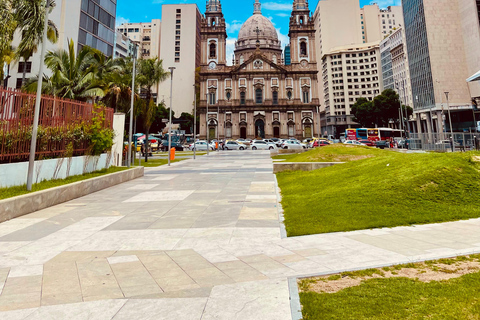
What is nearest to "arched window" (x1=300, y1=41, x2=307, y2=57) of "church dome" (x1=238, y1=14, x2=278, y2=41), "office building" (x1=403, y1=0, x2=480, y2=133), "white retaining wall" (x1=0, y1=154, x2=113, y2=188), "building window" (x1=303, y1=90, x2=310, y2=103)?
"building window" (x1=303, y1=90, x2=310, y2=103)

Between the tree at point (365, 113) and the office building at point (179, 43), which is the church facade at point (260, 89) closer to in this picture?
the tree at point (365, 113)

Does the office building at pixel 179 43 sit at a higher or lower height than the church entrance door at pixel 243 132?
higher

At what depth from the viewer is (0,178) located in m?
8.77

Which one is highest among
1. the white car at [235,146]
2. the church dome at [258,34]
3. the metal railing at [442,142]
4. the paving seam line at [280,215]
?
the church dome at [258,34]

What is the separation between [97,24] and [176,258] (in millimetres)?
55523

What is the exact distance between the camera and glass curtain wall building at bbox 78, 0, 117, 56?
46.3 m

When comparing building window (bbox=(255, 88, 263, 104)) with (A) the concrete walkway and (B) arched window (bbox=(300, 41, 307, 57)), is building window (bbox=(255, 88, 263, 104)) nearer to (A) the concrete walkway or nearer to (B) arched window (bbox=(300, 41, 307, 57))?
(B) arched window (bbox=(300, 41, 307, 57))

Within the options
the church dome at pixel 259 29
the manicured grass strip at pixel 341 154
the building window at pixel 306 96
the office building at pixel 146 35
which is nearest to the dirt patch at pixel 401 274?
the manicured grass strip at pixel 341 154

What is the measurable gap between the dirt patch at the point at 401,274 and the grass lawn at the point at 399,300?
0.32 ft

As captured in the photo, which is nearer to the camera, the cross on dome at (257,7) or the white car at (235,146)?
the white car at (235,146)

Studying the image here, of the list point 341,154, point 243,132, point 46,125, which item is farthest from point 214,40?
point 46,125

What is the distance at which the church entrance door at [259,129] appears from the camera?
237ft

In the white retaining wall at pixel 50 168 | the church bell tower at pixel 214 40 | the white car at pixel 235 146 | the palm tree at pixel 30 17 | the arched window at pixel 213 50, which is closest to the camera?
Answer: the white retaining wall at pixel 50 168

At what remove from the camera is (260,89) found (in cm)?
7312
